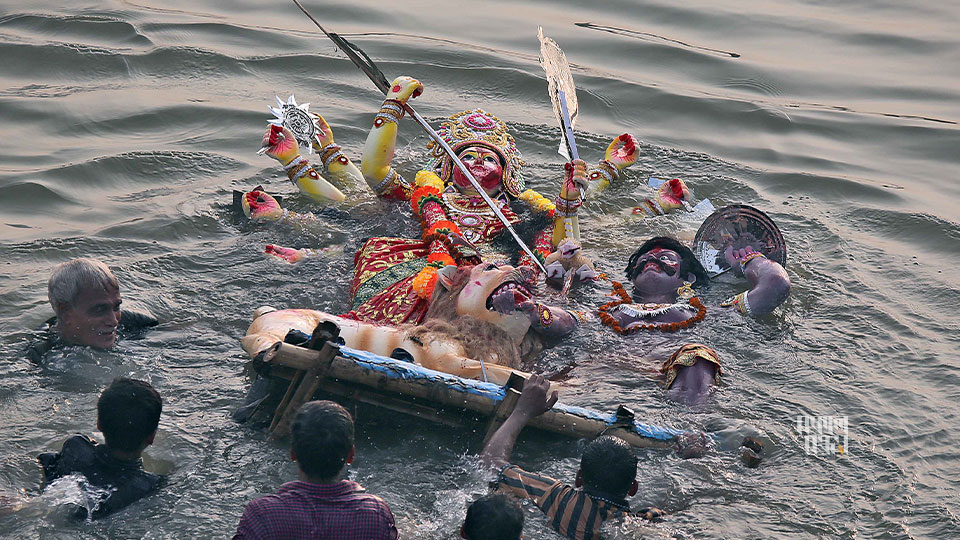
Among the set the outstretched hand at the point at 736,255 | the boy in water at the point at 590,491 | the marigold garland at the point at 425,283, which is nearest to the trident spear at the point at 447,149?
the marigold garland at the point at 425,283

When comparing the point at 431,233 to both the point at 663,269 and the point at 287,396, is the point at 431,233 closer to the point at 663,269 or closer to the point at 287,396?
the point at 663,269

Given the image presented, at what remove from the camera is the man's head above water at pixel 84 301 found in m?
5.93

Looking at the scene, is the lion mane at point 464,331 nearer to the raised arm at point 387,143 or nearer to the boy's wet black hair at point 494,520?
the boy's wet black hair at point 494,520

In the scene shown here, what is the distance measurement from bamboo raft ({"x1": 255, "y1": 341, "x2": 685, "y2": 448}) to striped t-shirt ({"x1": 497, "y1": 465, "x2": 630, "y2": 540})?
20.5 inches

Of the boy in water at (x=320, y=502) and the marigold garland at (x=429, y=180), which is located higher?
the marigold garland at (x=429, y=180)

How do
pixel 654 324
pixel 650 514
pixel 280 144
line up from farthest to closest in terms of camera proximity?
1. pixel 280 144
2. pixel 654 324
3. pixel 650 514

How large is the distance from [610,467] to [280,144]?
4.71 metres

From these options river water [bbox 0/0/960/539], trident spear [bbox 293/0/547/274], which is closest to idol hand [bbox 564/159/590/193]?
trident spear [bbox 293/0/547/274]

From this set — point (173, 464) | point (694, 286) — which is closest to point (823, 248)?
point (694, 286)

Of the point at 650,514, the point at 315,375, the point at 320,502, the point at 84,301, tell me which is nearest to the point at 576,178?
the point at 315,375

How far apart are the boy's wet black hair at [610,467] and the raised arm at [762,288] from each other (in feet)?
8.48

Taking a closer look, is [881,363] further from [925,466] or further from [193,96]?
[193,96]

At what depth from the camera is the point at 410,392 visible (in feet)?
17.7

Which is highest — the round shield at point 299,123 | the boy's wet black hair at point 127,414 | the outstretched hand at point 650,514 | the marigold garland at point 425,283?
the round shield at point 299,123
